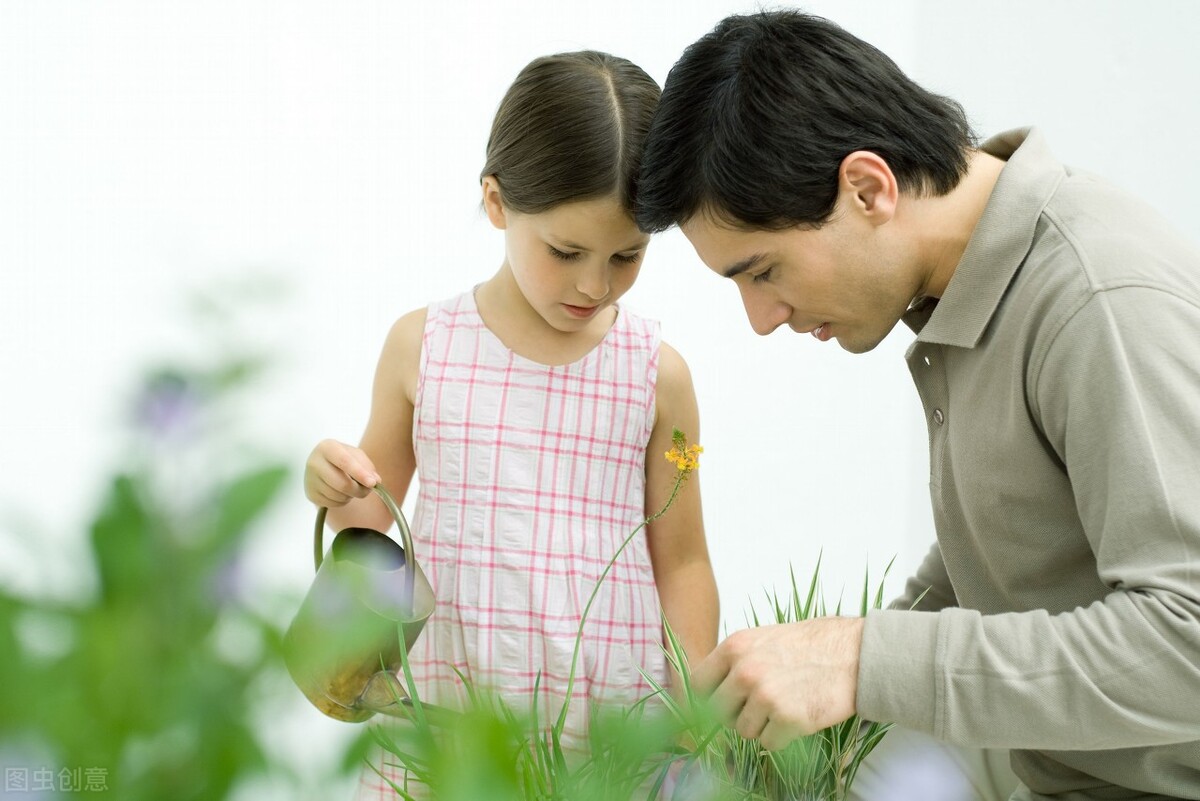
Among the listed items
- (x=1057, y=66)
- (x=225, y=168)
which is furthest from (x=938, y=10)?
(x=225, y=168)

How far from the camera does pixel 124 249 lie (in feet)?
7.94

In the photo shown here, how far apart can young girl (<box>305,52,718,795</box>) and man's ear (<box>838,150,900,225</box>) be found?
348mm

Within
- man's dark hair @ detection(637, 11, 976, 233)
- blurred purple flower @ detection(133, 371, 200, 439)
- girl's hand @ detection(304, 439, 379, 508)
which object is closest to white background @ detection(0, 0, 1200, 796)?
girl's hand @ detection(304, 439, 379, 508)

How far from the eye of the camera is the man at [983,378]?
0.86m

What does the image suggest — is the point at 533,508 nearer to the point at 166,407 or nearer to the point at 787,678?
the point at 787,678

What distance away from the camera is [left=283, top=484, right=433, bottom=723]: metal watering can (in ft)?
0.80

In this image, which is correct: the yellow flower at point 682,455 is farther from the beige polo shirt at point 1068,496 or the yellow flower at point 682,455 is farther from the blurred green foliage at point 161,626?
the blurred green foliage at point 161,626

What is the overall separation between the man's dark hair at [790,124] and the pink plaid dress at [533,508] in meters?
0.48

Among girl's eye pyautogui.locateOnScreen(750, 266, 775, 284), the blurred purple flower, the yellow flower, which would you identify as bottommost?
the yellow flower

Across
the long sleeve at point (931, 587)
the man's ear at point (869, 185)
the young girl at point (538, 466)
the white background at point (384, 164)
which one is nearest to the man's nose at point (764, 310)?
the man's ear at point (869, 185)

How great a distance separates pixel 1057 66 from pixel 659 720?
268 centimetres

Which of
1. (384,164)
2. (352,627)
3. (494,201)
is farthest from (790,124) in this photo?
(384,164)

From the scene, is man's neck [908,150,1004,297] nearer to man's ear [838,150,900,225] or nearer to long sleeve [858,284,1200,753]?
man's ear [838,150,900,225]

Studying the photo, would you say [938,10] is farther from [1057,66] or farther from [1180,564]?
[1180,564]
